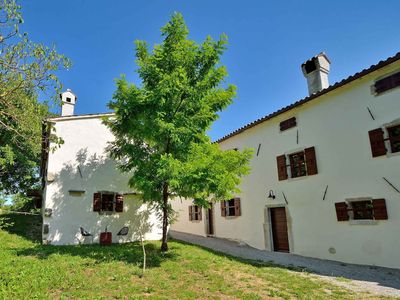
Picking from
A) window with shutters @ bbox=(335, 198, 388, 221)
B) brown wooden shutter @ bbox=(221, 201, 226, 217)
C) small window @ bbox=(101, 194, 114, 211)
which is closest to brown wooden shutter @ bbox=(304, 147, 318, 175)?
window with shutters @ bbox=(335, 198, 388, 221)

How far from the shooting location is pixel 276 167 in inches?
549

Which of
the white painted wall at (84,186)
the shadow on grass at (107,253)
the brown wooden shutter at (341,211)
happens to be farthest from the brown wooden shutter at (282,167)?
the white painted wall at (84,186)

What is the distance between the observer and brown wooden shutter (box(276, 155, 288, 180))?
13.4 m

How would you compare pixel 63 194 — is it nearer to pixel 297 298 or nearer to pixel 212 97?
pixel 212 97

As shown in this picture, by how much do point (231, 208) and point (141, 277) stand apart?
9.40 metres

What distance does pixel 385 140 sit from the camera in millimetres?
9789

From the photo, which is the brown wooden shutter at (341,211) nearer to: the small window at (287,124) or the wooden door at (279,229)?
the wooden door at (279,229)

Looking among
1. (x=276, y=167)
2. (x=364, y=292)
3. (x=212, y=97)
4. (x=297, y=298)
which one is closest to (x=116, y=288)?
(x=297, y=298)

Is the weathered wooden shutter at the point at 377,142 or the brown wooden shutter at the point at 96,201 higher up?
the weathered wooden shutter at the point at 377,142

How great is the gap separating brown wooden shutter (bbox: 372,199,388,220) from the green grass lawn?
3347mm

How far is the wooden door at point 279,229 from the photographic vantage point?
1335 cm

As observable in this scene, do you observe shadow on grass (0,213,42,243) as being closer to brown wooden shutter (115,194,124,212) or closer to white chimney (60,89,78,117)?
brown wooden shutter (115,194,124,212)

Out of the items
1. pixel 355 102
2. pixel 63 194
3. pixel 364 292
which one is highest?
pixel 355 102

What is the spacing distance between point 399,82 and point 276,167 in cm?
624
